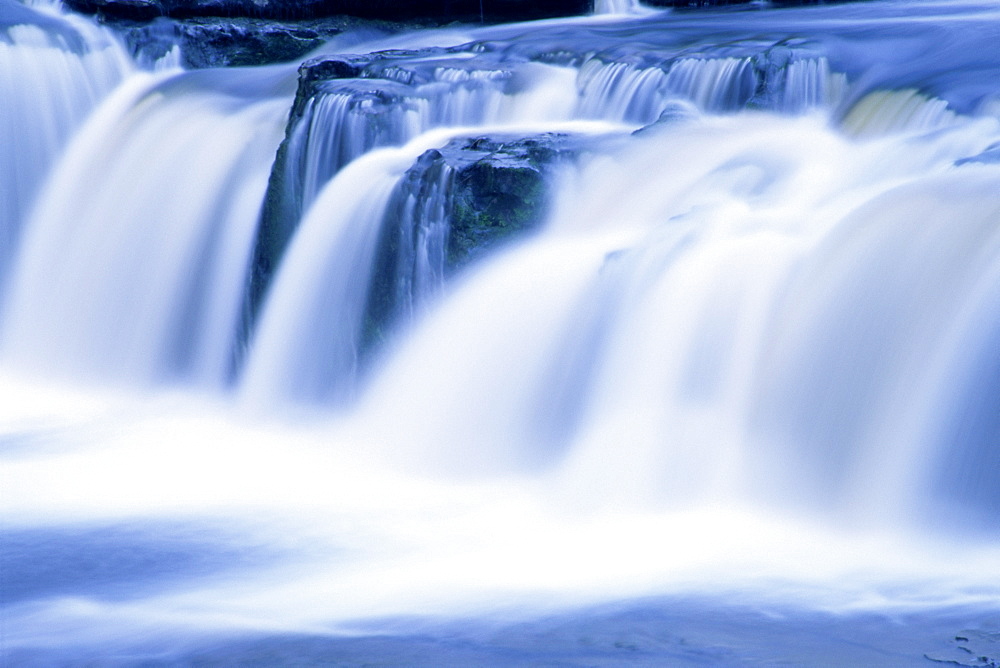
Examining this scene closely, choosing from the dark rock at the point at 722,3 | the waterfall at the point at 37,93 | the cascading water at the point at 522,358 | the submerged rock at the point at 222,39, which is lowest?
the cascading water at the point at 522,358

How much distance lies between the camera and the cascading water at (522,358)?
4.18 meters

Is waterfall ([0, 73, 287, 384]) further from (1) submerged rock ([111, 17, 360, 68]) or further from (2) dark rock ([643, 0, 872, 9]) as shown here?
(2) dark rock ([643, 0, 872, 9])

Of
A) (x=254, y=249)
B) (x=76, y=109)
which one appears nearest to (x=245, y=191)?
(x=254, y=249)

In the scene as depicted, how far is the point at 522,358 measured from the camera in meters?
5.77

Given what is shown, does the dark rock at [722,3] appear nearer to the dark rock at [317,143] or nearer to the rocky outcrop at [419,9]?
the rocky outcrop at [419,9]

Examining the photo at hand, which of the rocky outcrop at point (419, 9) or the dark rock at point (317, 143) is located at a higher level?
the rocky outcrop at point (419, 9)

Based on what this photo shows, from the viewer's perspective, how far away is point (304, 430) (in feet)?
21.8

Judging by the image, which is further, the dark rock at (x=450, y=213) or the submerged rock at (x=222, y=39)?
the submerged rock at (x=222, y=39)

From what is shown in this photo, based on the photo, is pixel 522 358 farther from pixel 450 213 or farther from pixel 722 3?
pixel 722 3

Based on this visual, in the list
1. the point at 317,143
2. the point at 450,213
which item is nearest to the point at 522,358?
the point at 450,213

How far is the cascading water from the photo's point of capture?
4.18m

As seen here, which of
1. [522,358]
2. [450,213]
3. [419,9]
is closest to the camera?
[522,358]

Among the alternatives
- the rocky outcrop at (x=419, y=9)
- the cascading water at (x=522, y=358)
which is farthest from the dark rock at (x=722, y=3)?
the cascading water at (x=522, y=358)

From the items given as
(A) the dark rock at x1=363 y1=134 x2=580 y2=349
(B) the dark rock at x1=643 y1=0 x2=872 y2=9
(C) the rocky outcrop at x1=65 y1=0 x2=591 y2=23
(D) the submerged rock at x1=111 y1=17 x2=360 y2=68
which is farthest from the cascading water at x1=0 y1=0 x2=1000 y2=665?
(C) the rocky outcrop at x1=65 y1=0 x2=591 y2=23
